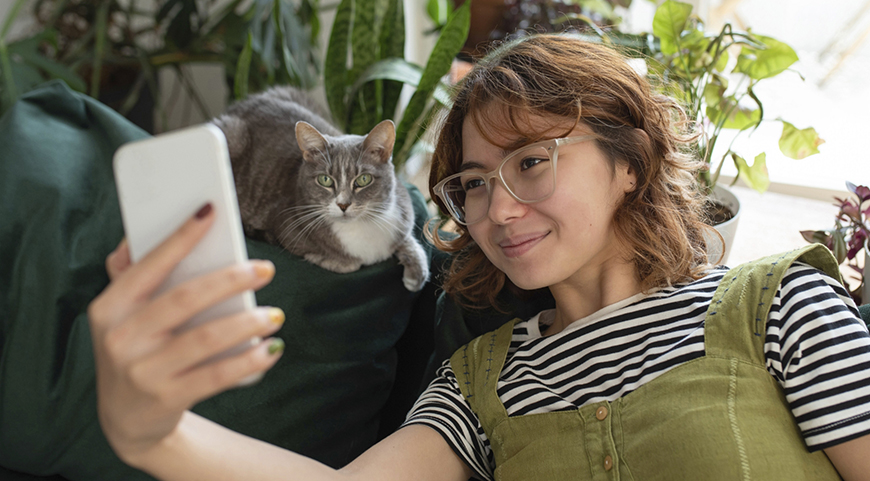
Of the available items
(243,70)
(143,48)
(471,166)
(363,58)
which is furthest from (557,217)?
(143,48)

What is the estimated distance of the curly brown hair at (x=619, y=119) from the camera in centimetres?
92

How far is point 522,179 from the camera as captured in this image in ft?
2.97

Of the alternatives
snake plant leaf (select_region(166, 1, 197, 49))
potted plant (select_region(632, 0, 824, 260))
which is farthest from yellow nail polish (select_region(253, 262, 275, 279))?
snake plant leaf (select_region(166, 1, 197, 49))

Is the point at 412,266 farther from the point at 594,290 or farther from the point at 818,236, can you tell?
the point at 818,236

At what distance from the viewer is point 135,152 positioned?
0.53 m

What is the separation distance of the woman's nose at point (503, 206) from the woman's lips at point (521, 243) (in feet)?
0.12

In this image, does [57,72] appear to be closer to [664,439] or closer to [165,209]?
[165,209]

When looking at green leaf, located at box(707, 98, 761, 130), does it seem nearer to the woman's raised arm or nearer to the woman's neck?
the woman's neck

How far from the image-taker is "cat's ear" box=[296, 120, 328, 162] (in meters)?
1.14

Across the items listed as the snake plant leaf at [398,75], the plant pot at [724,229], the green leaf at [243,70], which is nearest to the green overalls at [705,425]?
the plant pot at [724,229]

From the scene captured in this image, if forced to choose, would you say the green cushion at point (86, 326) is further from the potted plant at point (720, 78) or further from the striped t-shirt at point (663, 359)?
the potted plant at point (720, 78)

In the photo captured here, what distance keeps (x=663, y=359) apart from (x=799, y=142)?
2.57ft

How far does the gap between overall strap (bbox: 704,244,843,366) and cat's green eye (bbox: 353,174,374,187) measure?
69cm

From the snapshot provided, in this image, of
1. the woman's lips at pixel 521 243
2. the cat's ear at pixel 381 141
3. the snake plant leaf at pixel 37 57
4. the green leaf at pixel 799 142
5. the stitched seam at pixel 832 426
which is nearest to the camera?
the stitched seam at pixel 832 426
